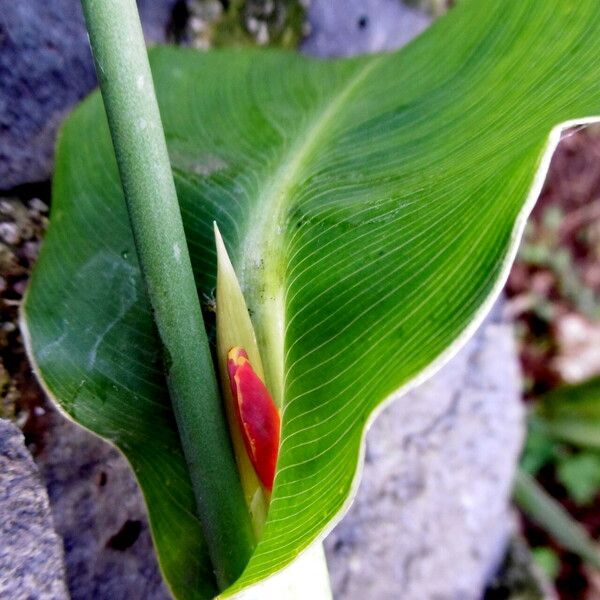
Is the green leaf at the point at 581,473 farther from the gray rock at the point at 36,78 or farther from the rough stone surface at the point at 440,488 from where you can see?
the gray rock at the point at 36,78

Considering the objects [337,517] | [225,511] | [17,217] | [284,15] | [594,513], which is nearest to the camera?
[337,517]

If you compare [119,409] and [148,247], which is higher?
[148,247]

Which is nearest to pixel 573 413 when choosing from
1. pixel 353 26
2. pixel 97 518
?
pixel 353 26

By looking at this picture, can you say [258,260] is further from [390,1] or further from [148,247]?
[390,1]

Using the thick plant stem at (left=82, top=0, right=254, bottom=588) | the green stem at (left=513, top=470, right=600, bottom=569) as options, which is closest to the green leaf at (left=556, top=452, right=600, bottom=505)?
the green stem at (left=513, top=470, right=600, bottom=569)

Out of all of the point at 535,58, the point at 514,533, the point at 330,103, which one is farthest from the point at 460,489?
the point at 535,58

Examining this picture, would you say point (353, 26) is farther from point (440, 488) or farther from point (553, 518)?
point (553, 518)

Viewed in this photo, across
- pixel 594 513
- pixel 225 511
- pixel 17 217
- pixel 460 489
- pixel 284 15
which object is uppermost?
pixel 284 15

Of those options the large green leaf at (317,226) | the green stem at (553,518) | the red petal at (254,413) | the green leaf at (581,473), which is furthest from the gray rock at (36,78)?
the green leaf at (581,473)
